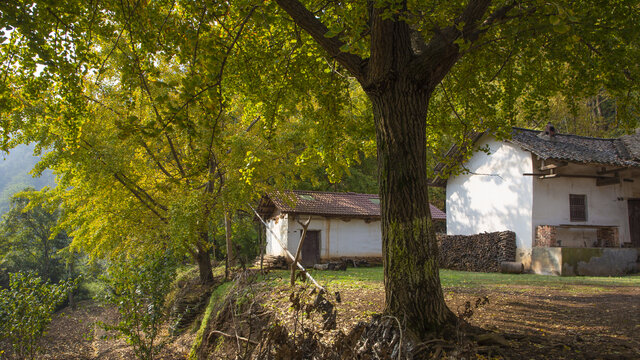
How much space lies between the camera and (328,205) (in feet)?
67.9

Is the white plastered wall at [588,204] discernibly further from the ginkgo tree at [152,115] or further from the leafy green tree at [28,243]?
the leafy green tree at [28,243]

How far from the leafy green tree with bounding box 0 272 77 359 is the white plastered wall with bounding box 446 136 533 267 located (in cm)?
1219

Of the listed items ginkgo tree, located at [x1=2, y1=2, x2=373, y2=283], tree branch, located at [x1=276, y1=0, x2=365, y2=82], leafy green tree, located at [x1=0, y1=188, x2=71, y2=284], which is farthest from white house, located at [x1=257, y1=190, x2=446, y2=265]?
leafy green tree, located at [x1=0, y1=188, x2=71, y2=284]

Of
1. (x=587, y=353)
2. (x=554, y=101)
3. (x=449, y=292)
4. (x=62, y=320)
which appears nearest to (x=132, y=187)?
(x=449, y=292)

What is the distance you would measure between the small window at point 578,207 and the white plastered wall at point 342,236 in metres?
9.09

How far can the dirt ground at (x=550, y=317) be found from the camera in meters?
3.98

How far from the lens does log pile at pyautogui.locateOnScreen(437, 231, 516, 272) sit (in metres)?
15.1

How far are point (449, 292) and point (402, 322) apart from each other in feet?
14.3

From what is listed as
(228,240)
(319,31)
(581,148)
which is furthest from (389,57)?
(581,148)

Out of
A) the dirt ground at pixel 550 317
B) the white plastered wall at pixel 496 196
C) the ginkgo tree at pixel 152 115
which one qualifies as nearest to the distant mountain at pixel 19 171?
the ginkgo tree at pixel 152 115

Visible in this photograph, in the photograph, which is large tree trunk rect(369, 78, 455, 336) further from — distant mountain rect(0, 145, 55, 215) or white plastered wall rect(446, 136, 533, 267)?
distant mountain rect(0, 145, 55, 215)

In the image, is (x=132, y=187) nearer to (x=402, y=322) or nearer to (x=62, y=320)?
(x=402, y=322)

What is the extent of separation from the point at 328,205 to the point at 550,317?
15.4m

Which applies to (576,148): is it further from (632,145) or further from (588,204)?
(632,145)
